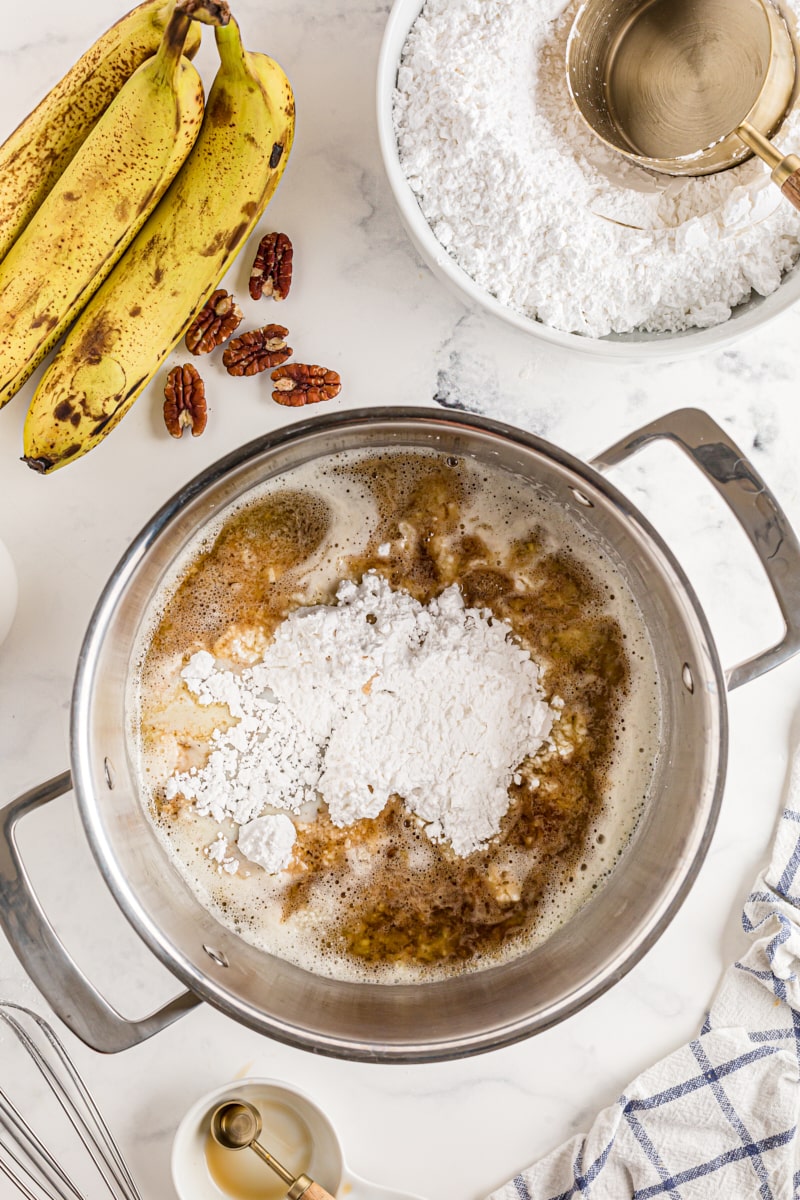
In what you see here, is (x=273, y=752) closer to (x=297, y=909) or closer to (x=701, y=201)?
(x=297, y=909)

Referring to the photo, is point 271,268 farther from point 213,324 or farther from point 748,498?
point 748,498

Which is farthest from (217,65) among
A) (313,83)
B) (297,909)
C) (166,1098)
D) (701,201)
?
(166,1098)

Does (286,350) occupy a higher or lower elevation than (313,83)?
lower

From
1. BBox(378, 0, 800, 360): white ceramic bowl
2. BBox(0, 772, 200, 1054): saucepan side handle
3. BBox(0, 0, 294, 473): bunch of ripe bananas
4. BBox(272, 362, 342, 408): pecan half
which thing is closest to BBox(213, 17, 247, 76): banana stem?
BBox(0, 0, 294, 473): bunch of ripe bananas

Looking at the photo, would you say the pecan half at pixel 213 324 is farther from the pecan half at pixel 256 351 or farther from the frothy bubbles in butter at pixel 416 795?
the frothy bubbles in butter at pixel 416 795

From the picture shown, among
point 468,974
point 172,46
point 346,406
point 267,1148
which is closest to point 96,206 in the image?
point 172,46

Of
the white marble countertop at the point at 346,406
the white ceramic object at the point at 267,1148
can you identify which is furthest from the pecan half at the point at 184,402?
the white ceramic object at the point at 267,1148
